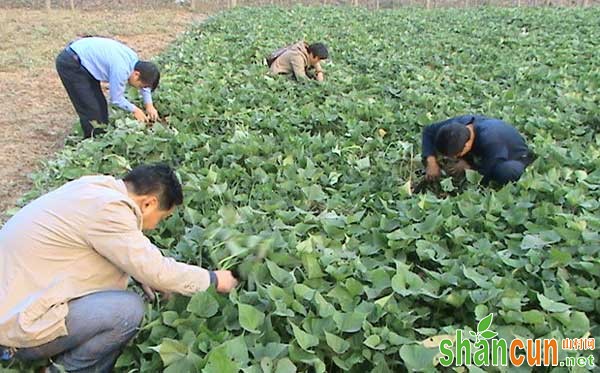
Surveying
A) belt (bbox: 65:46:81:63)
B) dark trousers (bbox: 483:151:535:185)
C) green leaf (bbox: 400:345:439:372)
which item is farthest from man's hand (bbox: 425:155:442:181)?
belt (bbox: 65:46:81:63)

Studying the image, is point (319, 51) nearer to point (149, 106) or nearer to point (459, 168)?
point (149, 106)

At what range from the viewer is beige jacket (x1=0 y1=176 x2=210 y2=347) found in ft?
7.33

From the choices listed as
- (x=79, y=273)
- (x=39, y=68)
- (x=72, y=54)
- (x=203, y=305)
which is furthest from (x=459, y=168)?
(x=39, y=68)

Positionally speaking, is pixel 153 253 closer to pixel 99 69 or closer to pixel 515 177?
pixel 515 177

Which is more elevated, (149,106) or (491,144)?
(491,144)

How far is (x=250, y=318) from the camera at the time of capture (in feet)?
7.69

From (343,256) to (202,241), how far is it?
27.5 inches

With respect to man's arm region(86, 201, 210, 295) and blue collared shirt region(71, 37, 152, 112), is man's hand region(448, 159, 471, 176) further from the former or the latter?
blue collared shirt region(71, 37, 152, 112)

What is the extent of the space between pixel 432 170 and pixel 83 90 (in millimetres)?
3130

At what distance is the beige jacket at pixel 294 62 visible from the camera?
7070mm

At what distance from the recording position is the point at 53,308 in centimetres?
225

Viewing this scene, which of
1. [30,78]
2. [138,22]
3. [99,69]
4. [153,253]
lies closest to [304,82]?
[99,69]

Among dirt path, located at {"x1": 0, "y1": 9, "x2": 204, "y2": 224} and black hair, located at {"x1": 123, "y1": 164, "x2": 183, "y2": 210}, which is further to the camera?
dirt path, located at {"x1": 0, "y1": 9, "x2": 204, "y2": 224}

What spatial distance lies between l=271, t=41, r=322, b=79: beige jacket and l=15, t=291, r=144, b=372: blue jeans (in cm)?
498
